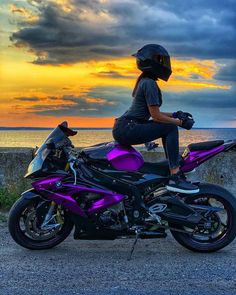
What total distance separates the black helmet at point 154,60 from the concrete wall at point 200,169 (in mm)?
→ 2509

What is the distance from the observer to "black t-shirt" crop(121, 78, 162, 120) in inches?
208

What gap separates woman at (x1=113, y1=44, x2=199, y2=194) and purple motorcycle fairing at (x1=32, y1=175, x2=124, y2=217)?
0.60m

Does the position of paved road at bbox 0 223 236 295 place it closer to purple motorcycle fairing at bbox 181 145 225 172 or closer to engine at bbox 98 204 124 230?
engine at bbox 98 204 124 230

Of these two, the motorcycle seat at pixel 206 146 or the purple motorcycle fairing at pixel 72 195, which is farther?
the motorcycle seat at pixel 206 146

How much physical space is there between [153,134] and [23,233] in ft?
6.01

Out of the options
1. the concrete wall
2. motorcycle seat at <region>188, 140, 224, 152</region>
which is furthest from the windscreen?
the concrete wall

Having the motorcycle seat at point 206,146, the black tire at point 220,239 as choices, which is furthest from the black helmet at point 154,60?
the black tire at point 220,239

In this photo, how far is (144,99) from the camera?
17.7 feet

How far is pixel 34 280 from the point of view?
4555mm

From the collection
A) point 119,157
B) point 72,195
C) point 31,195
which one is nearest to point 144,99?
point 119,157

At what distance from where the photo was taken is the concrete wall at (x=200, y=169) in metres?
7.78

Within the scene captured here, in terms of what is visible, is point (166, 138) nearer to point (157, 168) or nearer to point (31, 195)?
point (157, 168)

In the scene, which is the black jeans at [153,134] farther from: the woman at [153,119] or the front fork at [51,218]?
the front fork at [51,218]


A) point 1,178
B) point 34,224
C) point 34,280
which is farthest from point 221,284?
point 1,178
